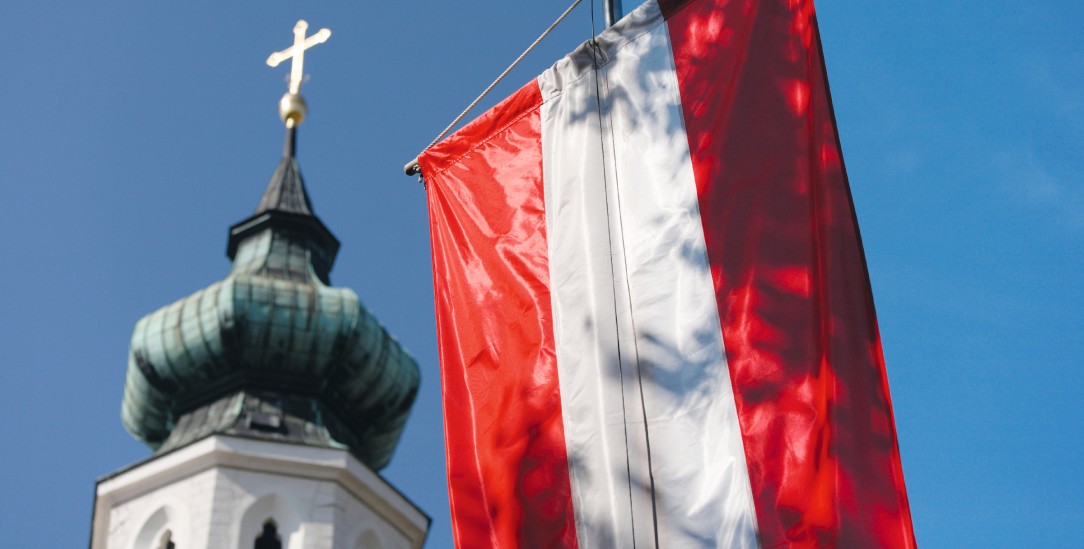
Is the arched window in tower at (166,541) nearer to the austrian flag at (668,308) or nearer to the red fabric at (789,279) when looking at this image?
the austrian flag at (668,308)

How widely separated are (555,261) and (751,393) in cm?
137

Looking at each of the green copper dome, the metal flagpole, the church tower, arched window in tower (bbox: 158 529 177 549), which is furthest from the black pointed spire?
the metal flagpole

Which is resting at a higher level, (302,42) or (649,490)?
(302,42)

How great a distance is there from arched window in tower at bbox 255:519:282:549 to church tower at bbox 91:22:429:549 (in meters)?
0.02

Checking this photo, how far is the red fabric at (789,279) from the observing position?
6863mm

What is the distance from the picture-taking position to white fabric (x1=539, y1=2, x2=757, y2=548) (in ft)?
23.8

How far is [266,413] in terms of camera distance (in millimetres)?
30953

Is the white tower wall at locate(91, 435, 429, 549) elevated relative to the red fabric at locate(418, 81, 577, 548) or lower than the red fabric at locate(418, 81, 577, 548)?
elevated

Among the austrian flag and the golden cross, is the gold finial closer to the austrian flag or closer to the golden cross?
the golden cross

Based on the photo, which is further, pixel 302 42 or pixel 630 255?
pixel 302 42

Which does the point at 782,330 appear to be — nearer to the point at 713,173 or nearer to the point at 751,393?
the point at 751,393

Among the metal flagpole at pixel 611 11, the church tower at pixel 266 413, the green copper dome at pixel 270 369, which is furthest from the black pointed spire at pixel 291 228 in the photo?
the metal flagpole at pixel 611 11

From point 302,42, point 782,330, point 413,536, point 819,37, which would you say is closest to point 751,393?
point 782,330

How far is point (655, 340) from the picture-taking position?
7707 mm
